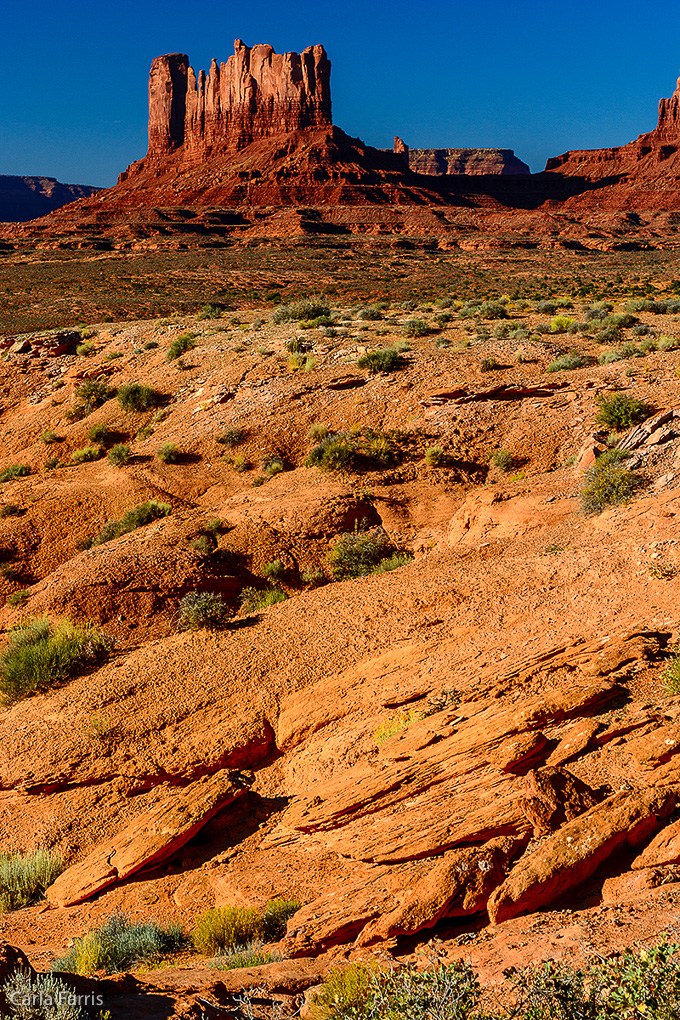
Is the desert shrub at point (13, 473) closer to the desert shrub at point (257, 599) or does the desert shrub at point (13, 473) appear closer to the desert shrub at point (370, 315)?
the desert shrub at point (257, 599)

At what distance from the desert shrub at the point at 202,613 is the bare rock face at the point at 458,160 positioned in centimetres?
19172

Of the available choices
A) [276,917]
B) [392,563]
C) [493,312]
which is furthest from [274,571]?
[493,312]

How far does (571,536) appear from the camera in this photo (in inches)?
360

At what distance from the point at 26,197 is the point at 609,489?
220564 mm

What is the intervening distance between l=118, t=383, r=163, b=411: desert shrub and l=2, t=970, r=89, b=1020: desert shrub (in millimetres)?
→ 15502

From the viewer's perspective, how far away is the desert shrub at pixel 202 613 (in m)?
9.61

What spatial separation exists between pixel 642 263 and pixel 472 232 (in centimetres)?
3393

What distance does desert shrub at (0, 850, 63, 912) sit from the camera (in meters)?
6.56

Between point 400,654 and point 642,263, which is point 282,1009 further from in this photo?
point 642,263

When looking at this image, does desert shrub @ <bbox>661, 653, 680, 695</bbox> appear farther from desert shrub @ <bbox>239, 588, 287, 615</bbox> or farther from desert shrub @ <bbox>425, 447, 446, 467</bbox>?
desert shrub @ <bbox>425, 447, 446, 467</bbox>

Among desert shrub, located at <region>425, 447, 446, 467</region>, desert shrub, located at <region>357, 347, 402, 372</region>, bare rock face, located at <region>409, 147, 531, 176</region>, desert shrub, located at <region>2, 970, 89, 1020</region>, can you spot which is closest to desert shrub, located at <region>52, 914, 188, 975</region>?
desert shrub, located at <region>2, 970, 89, 1020</region>

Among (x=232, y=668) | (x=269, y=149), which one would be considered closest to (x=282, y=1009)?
(x=232, y=668)

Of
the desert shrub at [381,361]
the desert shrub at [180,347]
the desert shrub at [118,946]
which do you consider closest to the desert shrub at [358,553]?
the desert shrub at [118,946]

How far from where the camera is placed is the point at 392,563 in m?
10.6
